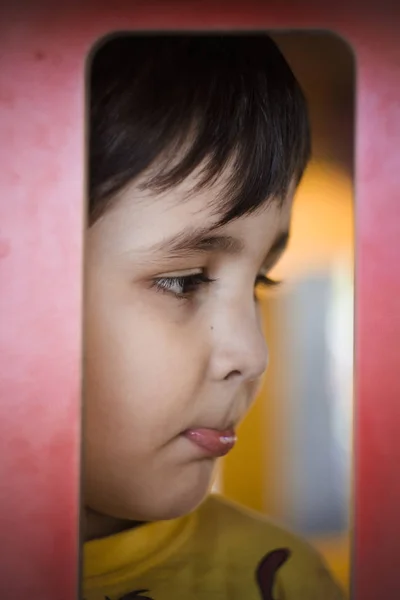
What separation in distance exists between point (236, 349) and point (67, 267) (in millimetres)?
280

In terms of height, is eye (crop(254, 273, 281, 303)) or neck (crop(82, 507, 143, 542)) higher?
eye (crop(254, 273, 281, 303))

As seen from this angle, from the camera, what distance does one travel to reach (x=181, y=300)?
1096 millimetres

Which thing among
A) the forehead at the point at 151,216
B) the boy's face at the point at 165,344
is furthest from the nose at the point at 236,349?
the forehead at the point at 151,216

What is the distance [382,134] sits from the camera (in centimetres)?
109

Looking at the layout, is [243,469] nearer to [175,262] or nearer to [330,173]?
[175,262]

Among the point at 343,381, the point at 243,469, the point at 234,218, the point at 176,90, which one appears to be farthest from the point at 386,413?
the point at 176,90

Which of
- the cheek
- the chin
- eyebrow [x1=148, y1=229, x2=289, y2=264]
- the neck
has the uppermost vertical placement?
eyebrow [x1=148, y1=229, x2=289, y2=264]

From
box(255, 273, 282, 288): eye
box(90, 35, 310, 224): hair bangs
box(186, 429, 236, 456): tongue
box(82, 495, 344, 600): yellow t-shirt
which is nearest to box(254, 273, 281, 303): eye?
box(255, 273, 282, 288): eye

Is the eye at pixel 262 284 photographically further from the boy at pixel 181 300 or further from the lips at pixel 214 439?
the lips at pixel 214 439

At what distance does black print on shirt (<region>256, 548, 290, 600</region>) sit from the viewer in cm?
112

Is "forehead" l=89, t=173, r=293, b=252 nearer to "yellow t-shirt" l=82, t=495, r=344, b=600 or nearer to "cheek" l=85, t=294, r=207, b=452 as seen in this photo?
"cheek" l=85, t=294, r=207, b=452

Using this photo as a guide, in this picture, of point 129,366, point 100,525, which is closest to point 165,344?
point 129,366

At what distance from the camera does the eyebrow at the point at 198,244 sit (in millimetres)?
1078

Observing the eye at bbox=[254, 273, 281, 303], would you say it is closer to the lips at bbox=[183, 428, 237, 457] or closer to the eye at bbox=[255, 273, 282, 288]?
the eye at bbox=[255, 273, 282, 288]
